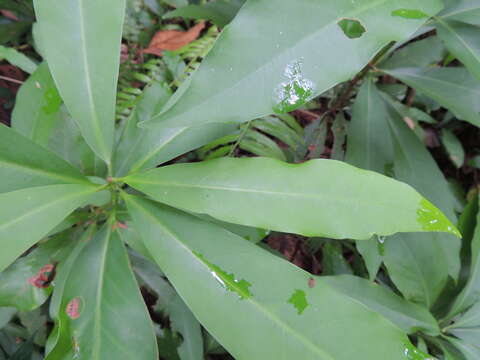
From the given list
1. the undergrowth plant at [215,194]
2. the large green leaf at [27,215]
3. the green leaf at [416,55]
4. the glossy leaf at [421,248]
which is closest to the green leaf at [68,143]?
the undergrowth plant at [215,194]

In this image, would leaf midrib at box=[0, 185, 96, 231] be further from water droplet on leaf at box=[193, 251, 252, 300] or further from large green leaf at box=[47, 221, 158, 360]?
water droplet on leaf at box=[193, 251, 252, 300]

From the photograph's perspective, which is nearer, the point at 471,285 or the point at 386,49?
the point at 471,285

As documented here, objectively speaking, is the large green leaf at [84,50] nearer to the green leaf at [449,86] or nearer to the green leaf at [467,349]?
the green leaf at [449,86]

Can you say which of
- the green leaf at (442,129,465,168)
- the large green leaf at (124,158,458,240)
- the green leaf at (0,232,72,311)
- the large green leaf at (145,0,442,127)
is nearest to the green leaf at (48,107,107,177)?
the green leaf at (0,232,72,311)

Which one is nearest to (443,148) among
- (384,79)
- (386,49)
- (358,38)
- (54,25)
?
(384,79)

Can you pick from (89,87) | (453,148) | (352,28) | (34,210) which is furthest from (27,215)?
(453,148)

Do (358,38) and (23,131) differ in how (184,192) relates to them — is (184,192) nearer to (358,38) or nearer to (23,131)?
(358,38)
